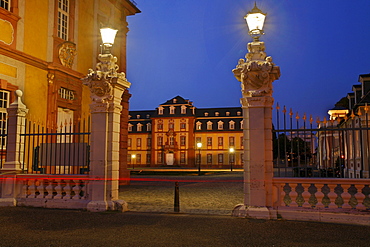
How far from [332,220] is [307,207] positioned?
22.3 inches

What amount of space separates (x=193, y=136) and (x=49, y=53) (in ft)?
180

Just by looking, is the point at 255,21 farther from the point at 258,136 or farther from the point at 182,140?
the point at 182,140

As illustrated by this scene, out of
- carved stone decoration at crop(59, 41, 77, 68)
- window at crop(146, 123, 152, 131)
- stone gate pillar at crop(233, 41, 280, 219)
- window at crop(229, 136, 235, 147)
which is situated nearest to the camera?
stone gate pillar at crop(233, 41, 280, 219)

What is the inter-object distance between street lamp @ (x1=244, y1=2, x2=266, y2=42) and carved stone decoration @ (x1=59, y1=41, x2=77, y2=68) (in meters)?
9.35

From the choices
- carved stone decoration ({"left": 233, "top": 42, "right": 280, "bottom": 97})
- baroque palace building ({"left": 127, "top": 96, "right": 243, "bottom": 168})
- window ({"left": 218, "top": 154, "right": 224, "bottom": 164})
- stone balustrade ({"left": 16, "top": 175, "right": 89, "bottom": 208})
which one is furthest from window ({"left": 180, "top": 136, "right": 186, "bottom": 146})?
carved stone decoration ({"left": 233, "top": 42, "right": 280, "bottom": 97})

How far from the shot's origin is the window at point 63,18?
50.8 ft

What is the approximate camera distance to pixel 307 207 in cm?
789

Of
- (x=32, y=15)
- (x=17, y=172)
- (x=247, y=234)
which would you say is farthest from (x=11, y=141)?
(x=247, y=234)

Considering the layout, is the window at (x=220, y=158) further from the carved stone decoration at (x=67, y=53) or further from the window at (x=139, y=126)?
the carved stone decoration at (x=67, y=53)

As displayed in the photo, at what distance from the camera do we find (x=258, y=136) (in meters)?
8.23

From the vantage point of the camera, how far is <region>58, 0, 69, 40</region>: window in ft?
50.8

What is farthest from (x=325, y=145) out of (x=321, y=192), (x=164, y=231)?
(x=164, y=231)

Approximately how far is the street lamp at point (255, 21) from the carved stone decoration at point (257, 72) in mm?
238

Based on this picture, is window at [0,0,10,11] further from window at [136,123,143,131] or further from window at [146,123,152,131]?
window at [136,123,143,131]
